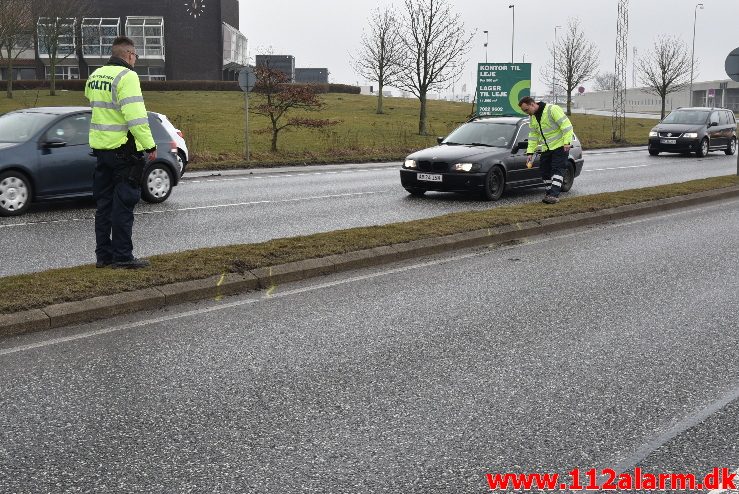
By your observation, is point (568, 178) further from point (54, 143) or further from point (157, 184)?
point (54, 143)

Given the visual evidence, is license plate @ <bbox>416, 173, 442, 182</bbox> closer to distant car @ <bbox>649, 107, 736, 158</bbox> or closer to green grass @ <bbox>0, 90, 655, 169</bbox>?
green grass @ <bbox>0, 90, 655, 169</bbox>

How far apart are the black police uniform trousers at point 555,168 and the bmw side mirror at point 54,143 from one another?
738 centimetres

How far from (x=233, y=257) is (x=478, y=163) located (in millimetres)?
7441

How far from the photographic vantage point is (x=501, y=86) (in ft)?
110

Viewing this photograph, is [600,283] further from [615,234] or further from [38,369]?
[38,369]

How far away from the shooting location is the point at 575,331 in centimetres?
610

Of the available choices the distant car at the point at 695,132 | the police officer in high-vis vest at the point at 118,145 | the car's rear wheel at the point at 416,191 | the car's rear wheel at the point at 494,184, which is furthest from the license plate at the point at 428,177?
the distant car at the point at 695,132

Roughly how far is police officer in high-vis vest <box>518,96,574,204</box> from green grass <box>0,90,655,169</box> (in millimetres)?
11063

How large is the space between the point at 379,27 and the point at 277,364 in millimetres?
55672

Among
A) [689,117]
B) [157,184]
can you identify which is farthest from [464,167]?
[689,117]

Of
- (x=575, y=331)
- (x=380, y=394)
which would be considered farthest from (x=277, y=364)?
Result: (x=575, y=331)

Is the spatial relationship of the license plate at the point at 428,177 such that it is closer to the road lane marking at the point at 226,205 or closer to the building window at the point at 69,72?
the road lane marking at the point at 226,205

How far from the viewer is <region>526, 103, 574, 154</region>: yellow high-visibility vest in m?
13.3

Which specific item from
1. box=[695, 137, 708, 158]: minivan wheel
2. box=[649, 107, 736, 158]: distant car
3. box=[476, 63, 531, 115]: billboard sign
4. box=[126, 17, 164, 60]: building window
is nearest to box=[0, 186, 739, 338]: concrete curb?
box=[649, 107, 736, 158]: distant car
